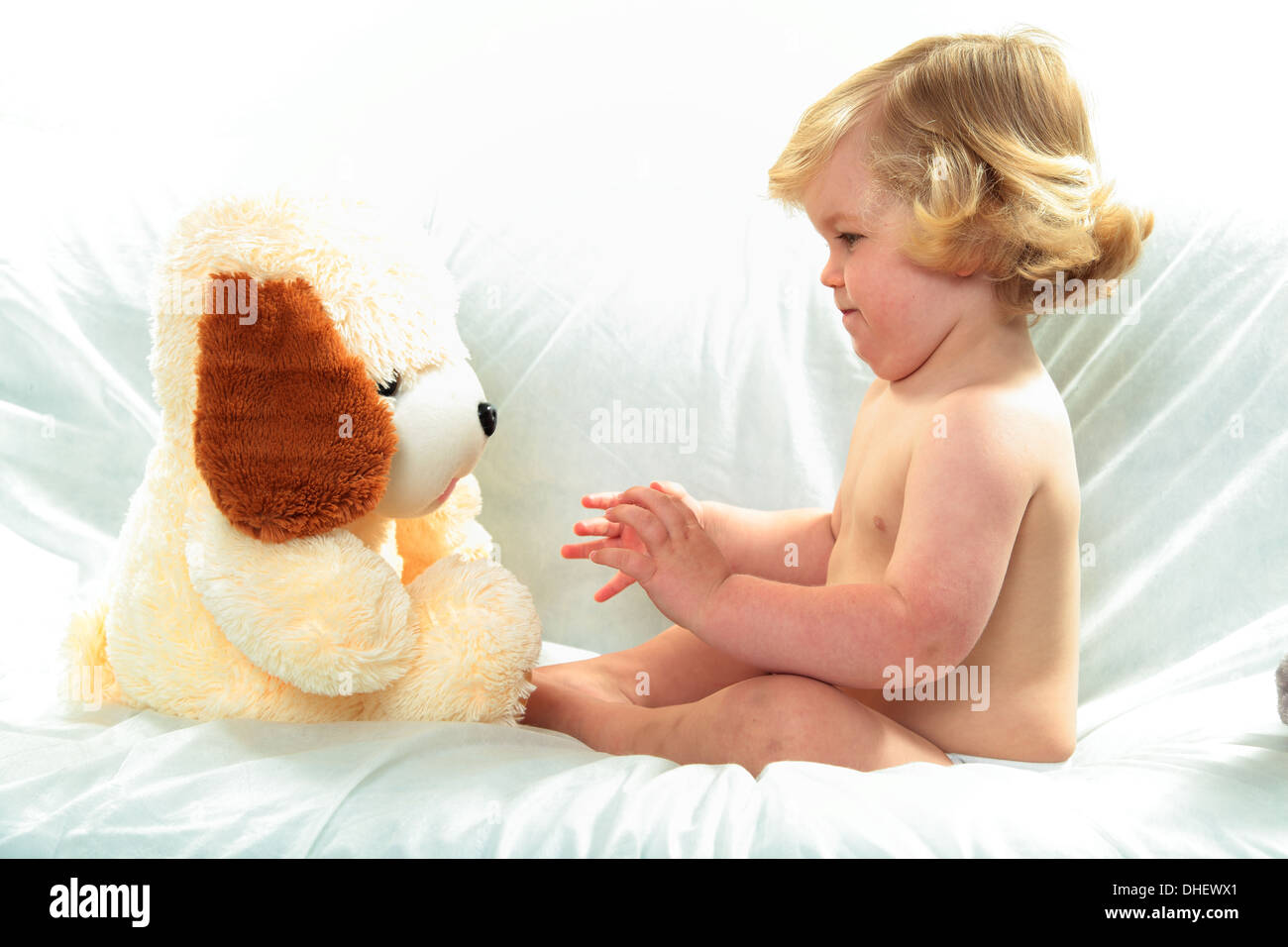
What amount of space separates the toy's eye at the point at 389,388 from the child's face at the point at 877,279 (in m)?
0.40

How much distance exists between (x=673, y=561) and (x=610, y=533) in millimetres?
170

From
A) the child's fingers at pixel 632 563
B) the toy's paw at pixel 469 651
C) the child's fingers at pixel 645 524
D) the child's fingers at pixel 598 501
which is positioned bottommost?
the toy's paw at pixel 469 651

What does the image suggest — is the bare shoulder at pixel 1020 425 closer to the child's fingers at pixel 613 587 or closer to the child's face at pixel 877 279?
the child's face at pixel 877 279

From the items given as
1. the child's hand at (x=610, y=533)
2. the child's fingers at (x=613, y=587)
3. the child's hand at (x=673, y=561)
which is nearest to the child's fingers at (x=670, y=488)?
the child's hand at (x=610, y=533)

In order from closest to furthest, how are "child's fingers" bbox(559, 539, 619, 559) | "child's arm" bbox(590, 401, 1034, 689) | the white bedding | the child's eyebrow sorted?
the white bedding < "child's arm" bbox(590, 401, 1034, 689) < the child's eyebrow < "child's fingers" bbox(559, 539, 619, 559)

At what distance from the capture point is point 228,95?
5.42ft

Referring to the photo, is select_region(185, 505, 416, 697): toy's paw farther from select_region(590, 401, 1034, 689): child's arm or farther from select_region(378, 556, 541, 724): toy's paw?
select_region(590, 401, 1034, 689): child's arm

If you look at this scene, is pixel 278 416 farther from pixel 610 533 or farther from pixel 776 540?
pixel 776 540

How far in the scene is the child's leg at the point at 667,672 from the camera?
3.66 feet

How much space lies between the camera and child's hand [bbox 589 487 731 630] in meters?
0.90

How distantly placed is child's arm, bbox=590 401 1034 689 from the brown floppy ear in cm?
25

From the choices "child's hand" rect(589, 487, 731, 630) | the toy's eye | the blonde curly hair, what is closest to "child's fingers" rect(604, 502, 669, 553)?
"child's hand" rect(589, 487, 731, 630)

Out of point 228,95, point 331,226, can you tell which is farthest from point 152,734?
point 228,95

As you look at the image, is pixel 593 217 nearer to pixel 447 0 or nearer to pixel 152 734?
pixel 447 0
